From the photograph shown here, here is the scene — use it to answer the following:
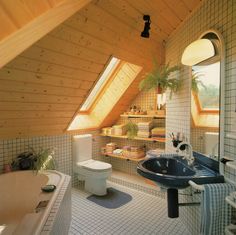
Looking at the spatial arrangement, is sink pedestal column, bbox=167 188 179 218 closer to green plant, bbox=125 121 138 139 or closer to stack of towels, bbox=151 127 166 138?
stack of towels, bbox=151 127 166 138

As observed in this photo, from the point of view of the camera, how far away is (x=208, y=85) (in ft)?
6.08

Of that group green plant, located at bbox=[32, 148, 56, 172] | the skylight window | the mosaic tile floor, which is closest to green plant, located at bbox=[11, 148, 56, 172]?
green plant, located at bbox=[32, 148, 56, 172]

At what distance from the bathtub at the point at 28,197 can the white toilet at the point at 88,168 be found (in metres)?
0.80

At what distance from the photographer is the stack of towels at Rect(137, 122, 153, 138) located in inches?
133

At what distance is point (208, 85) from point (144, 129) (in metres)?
1.72

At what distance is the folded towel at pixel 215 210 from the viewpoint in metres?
1.34

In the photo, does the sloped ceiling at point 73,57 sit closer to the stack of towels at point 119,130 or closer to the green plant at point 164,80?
the green plant at point 164,80

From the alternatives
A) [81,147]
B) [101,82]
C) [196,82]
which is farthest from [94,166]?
[196,82]

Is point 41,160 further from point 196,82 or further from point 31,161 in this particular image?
point 196,82

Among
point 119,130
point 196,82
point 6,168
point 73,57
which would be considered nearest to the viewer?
point 196,82

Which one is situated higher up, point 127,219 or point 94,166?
point 94,166

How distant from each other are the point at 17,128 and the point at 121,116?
2053 millimetres

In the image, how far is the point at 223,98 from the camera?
155 cm

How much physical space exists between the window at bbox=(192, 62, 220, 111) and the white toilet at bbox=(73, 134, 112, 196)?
5.97 feet
